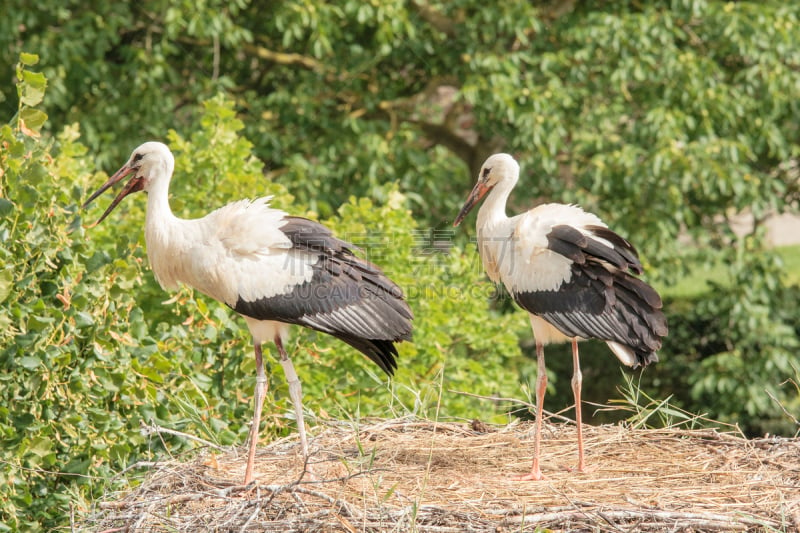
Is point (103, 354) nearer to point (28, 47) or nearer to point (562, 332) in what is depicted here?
point (562, 332)

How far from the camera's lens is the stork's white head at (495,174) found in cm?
526

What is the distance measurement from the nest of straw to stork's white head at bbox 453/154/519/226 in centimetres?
120

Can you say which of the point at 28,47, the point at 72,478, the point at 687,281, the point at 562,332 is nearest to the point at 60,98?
the point at 28,47

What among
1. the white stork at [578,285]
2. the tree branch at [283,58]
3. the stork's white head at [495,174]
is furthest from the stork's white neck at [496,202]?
the tree branch at [283,58]

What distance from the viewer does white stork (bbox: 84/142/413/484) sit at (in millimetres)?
4641

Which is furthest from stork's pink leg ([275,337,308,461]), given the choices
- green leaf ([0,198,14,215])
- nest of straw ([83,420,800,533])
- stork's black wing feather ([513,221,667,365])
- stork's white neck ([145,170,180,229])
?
green leaf ([0,198,14,215])

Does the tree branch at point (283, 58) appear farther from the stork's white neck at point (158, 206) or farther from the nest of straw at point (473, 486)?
the nest of straw at point (473, 486)

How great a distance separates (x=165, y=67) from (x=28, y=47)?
107cm

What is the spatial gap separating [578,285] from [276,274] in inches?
54.7

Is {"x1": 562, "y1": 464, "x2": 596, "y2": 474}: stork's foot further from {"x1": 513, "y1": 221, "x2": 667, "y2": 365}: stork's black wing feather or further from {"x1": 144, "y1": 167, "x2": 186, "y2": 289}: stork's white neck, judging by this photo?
{"x1": 144, "y1": 167, "x2": 186, "y2": 289}: stork's white neck

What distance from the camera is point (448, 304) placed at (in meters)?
6.70

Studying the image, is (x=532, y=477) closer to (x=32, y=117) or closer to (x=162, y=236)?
(x=162, y=236)

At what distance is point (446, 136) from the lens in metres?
9.71

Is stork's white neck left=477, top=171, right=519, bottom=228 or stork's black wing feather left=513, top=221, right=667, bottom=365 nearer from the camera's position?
stork's black wing feather left=513, top=221, right=667, bottom=365
